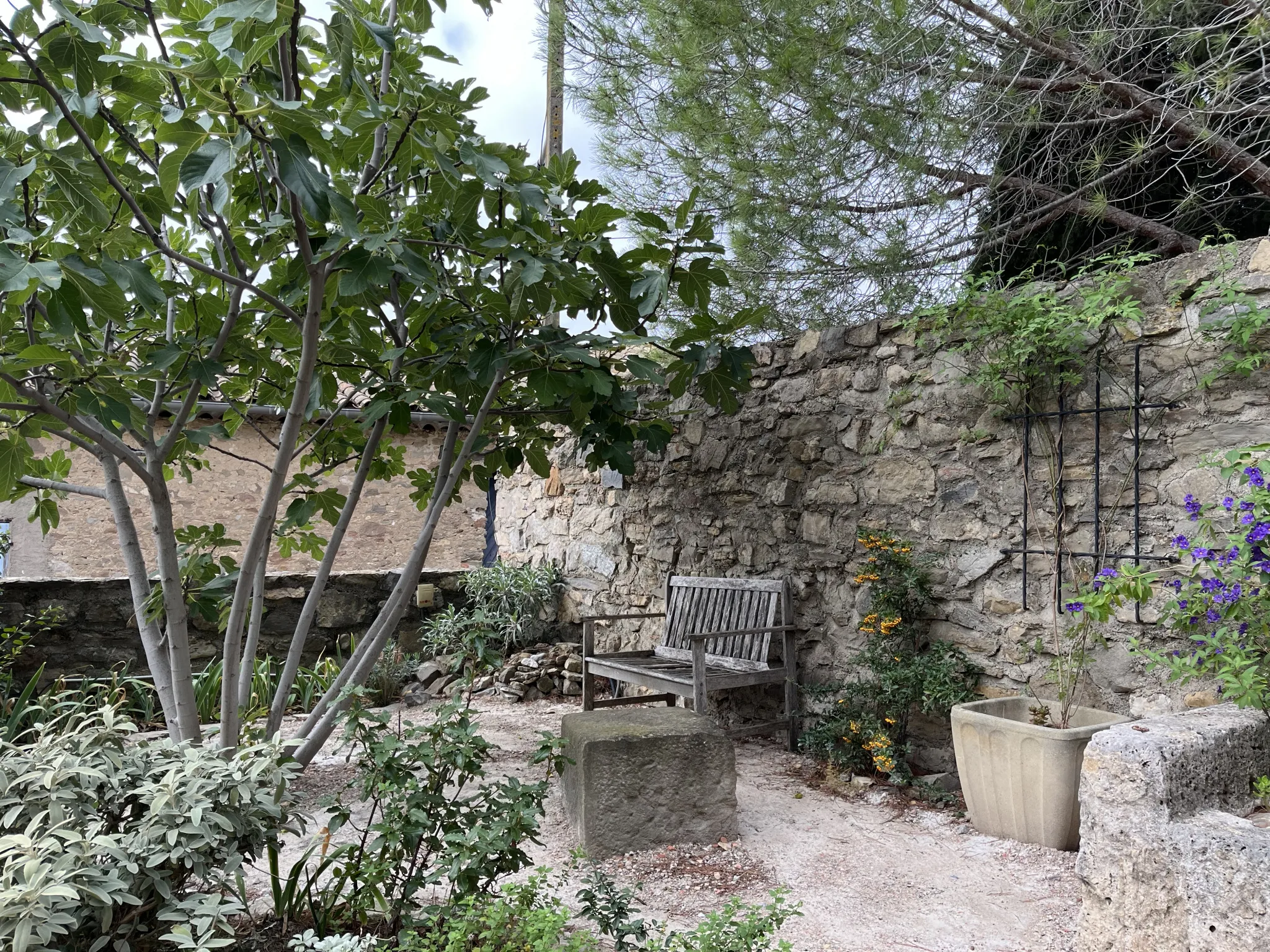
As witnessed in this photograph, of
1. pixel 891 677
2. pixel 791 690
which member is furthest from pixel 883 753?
pixel 791 690

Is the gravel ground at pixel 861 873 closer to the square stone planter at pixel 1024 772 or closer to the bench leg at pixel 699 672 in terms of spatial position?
the square stone planter at pixel 1024 772

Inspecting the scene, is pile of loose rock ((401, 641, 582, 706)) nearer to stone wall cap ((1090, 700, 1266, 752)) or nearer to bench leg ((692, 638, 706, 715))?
bench leg ((692, 638, 706, 715))

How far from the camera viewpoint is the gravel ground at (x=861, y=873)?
2512 mm

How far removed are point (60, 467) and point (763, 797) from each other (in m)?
2.98

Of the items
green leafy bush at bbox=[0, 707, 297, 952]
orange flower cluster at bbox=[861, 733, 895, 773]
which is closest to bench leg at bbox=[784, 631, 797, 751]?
orange flower cluster at bbox=[861, 733, 895, 773]

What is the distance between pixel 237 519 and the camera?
8.43 meters

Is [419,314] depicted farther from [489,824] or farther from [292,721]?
[292,721]

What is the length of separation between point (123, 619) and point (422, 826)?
4.06 meters

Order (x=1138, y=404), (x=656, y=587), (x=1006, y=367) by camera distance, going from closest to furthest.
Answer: (x=1138, y=404) → (x=1006, y=367) → (x=656, y=587)

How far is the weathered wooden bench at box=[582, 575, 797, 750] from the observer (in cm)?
424

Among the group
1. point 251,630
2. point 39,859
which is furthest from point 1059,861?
point 39,859

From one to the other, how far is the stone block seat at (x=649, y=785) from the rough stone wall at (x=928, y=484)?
3.86ft

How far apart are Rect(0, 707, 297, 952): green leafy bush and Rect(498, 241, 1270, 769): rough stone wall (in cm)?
283

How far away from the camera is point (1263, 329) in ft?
9.49
